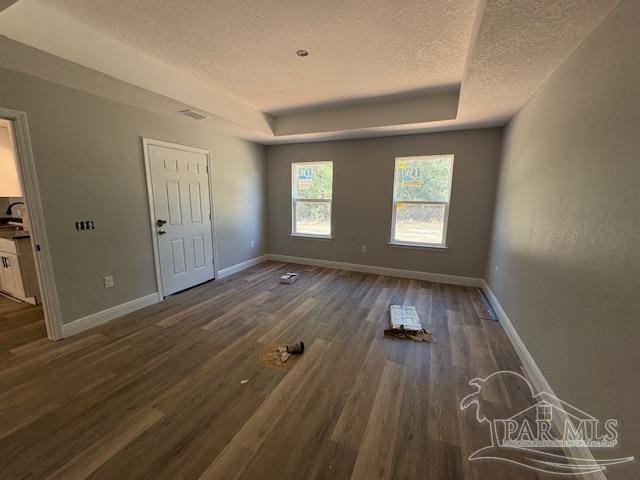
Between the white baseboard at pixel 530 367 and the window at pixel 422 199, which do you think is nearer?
the white baseboard at pixel 530 367

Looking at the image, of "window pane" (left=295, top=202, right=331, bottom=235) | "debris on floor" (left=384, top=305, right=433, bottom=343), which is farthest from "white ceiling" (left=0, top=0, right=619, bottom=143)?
"debris on floor" (left=384, top=305, right=433, bottom=343)

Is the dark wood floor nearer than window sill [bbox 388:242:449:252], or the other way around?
the dark wood floor

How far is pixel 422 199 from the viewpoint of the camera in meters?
4.25

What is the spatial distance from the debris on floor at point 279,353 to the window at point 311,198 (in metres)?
2.88

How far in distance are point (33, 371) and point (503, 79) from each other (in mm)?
4621

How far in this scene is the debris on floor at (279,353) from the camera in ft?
7.27

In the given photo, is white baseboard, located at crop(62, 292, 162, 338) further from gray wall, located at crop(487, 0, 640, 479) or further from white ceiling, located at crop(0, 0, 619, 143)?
gray wall, located at crop(487, 0, 640, 479)

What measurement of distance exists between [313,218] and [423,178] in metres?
2.16

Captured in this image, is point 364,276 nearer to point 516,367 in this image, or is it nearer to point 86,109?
point 516,367

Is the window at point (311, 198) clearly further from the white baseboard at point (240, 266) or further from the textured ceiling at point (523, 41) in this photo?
the textured ceiling at point (523, 41)

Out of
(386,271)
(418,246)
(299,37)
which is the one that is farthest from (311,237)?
(299,37)
